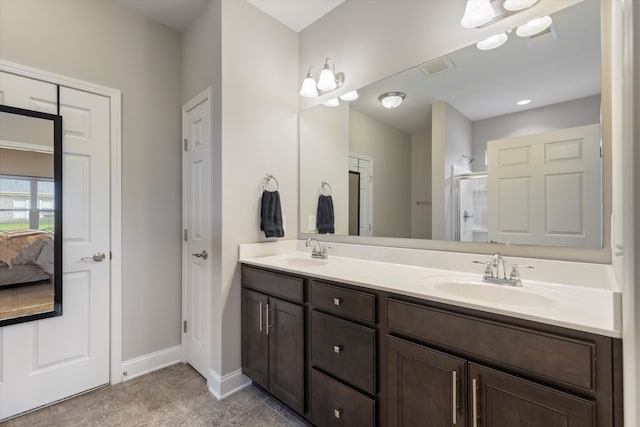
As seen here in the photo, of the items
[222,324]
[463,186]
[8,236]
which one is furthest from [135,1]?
[463,186]

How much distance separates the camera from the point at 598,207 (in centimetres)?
120

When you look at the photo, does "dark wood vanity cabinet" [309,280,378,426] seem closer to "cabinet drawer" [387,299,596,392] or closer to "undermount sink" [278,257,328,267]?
"cabinet drawer" [387,299,596,392]

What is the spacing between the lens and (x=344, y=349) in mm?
1381

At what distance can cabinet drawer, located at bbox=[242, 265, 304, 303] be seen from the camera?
63.0 inches

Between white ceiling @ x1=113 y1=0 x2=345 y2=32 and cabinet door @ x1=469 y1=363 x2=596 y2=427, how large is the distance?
237 centimetres

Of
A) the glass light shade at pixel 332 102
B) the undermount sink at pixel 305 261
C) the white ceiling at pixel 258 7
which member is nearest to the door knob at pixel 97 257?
the undermount sink at pixel 305 261

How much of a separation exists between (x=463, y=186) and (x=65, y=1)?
2.77m

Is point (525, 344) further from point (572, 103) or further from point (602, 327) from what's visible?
point (572, 103)

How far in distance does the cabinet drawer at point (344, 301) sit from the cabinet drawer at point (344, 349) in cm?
5

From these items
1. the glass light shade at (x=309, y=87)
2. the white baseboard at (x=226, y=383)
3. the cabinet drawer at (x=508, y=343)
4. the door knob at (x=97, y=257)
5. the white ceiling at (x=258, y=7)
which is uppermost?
the white ceiling at (x=258, y=7)

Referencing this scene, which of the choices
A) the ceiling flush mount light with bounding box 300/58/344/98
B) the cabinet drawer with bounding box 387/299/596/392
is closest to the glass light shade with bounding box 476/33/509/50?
the ceiling flush mount light with bounding box 300/58/344/98

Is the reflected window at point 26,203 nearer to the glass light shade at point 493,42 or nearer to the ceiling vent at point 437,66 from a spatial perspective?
the ceiling vent at point 437,66

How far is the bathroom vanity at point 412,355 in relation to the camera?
0.83m

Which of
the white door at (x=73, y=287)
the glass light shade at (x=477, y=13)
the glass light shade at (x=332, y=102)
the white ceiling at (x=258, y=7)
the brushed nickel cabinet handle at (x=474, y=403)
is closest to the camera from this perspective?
the brushed nickel cabinet handle at (x=474, y=403)
